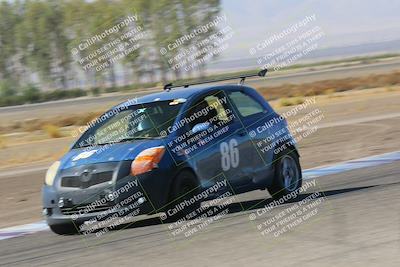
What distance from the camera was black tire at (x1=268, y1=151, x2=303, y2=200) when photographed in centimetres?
1063

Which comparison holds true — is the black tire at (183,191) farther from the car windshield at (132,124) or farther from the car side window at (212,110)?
the car side window at (212,110)

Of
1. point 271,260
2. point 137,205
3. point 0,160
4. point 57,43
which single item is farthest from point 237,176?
point 57,43

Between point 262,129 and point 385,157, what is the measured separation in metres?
5.76

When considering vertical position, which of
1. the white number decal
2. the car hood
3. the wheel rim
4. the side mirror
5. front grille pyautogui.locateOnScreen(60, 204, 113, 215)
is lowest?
the wheel rim

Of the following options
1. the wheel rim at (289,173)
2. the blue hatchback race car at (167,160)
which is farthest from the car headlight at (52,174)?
the wheel rim at (289,173)

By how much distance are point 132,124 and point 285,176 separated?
95.0 inches

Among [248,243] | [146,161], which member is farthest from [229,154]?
[248,243]

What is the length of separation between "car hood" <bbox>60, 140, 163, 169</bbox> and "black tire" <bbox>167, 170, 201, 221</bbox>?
1.55 feet

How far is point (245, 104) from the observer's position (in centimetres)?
1059

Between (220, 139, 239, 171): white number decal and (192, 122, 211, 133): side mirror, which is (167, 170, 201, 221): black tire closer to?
(192, 122, 211, 133): side mirror

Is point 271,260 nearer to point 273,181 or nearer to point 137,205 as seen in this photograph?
point 137,205

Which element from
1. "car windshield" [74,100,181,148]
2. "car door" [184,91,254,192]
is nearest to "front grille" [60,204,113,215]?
"car windshield" [74,100,181,148]

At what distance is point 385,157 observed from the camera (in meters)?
15.5

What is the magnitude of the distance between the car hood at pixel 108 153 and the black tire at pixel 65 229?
0.69 metres
